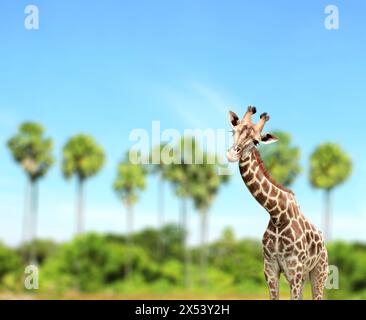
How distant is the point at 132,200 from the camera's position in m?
18.7

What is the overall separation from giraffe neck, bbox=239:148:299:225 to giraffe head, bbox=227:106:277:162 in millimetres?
82

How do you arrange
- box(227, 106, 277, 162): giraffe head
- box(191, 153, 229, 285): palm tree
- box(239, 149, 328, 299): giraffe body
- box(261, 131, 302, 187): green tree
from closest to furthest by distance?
box(227, 106, 277, 162): giraffe head < box(239, 149, 328, 299): giraffe body < box(261, 131, 302, 187): green tree < box(191, 153, 229, 285): palm tree

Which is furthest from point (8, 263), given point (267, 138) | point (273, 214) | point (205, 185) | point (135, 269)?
point (267, 138)

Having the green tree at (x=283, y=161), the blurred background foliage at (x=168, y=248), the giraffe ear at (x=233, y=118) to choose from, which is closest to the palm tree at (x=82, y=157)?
the blurred background foliage at (x=168, y=248)

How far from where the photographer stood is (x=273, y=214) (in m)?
4.97

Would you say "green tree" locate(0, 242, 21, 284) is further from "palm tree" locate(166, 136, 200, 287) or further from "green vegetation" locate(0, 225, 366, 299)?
"palm tree" locate(166, 136, 200, 287)

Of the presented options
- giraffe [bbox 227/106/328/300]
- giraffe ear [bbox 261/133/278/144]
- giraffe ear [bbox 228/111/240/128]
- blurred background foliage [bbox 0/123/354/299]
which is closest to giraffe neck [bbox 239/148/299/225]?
giraffe [bbox 227/106/328/300]

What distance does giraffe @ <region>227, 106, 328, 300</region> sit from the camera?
4.84m

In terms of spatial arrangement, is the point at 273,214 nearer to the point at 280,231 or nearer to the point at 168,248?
the point at 280,231

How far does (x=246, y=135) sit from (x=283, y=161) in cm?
1141

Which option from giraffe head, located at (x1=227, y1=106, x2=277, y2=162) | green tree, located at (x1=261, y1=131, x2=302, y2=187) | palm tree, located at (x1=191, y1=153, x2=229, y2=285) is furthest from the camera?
palm tree, located at (x1=191, y1=153, x2=229, y2=285)

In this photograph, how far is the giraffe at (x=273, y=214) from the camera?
15.9ft

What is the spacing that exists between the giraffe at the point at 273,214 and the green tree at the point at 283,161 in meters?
10.8
